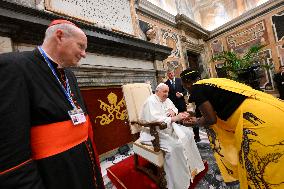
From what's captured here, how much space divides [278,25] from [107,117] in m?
8.45

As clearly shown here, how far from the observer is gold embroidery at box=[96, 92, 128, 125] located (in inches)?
171

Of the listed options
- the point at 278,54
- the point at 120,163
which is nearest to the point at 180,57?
the point at 278,54

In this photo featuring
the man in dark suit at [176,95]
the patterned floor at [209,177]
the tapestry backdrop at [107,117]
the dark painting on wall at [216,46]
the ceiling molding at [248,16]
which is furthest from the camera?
the dark painting on wall at [216,46]

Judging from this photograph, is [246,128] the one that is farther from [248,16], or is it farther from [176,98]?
[248,16]

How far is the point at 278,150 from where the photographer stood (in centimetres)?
163

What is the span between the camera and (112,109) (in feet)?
14.9

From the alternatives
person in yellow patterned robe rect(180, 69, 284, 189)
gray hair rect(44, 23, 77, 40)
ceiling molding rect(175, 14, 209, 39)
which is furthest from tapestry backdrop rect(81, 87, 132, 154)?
ceiling molding rect(175, 14, 209, 39)

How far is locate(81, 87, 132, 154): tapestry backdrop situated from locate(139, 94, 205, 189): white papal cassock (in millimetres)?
1198

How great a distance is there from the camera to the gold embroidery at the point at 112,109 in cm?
435

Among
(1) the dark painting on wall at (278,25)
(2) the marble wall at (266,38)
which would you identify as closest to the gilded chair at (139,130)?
(2) the marble wall at (266,38)

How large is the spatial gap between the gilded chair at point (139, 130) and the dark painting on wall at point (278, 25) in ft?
24.3

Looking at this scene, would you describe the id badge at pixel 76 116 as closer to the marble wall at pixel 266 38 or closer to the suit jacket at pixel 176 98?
the suit jacket at pixel 176 98

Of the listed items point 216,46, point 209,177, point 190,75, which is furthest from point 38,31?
point 216,46

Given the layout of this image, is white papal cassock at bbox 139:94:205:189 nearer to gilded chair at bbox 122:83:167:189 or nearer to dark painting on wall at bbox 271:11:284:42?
gilded chair at bbox 122:83:167:189
